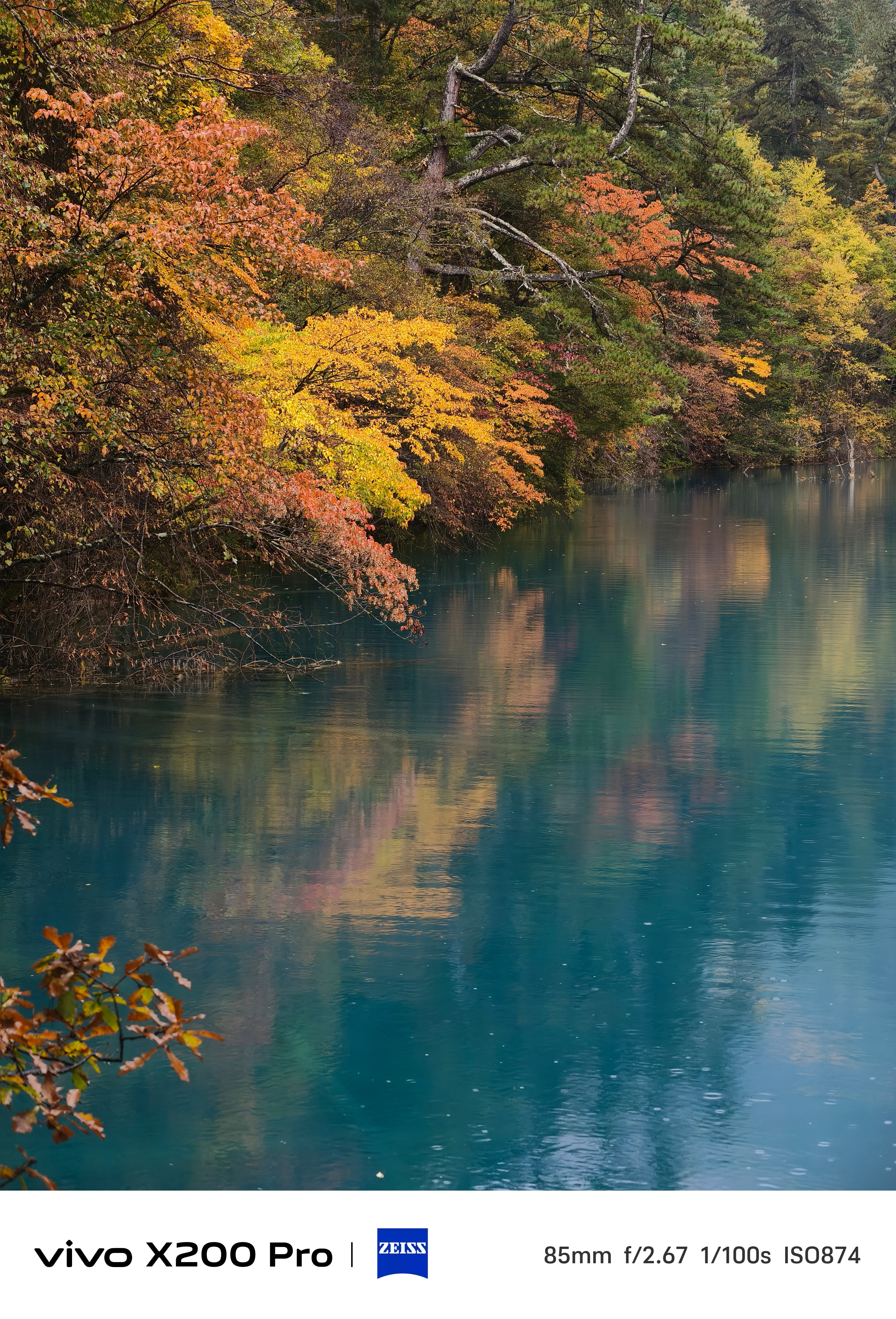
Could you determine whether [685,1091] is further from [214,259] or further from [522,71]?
[522,71]

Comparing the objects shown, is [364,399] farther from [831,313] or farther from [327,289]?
[831,313]

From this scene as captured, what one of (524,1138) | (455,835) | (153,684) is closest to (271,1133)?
(524,1138)

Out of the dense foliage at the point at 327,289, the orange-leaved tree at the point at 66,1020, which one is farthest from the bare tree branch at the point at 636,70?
the orange-leaved tree at the point at 66,1020

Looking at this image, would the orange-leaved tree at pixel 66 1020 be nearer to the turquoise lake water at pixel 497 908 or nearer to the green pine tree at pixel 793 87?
the turquoise lake water at pixel 497 908

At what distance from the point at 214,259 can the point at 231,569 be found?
38.6 feet

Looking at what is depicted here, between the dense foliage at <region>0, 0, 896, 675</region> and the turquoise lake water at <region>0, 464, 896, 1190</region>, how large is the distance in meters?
1.98

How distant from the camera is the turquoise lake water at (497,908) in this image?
268 inches

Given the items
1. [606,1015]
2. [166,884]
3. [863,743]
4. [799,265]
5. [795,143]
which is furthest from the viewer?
[795,143]

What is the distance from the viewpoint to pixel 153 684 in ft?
59.4

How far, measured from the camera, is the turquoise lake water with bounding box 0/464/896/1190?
6797 millimetres

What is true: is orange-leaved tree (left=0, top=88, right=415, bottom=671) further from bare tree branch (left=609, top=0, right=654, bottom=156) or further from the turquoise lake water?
bare tree branch (left=609, top=0, right=654, bottom=156)
